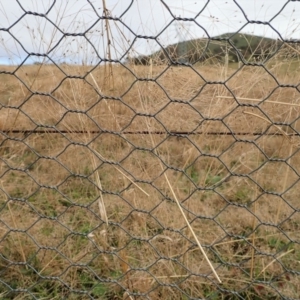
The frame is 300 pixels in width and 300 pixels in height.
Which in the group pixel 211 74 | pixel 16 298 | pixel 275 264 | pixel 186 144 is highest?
pixel 211 74

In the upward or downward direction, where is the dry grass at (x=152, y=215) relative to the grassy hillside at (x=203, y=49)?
downward

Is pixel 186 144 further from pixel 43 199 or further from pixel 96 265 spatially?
pixel 96 265

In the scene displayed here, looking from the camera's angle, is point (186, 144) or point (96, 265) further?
point (186, 144)

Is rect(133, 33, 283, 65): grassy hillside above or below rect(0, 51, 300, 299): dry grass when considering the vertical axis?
above

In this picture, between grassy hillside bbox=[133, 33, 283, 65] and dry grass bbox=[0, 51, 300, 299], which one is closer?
dry grass bbox=[0, 51, 300, 299]

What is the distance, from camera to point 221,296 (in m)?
1.27

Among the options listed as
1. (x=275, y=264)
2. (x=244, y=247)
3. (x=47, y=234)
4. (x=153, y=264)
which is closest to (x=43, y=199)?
(x=47, y=234)

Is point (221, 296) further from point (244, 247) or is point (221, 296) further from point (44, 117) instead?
point (44, 117)

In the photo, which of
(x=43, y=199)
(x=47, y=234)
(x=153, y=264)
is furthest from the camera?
(x=43, y=199)

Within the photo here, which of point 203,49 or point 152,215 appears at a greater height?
point 203,49

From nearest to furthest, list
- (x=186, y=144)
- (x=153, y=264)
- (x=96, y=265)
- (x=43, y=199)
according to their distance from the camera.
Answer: (x=153, y=264) → (x=96, y=265) → (x=43, y=199) → (x=186, y=144)

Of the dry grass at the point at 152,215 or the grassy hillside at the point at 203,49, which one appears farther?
the grassy hillside at the point at 203,49

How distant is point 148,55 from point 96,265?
2.09 ft

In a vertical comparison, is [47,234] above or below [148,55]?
below
